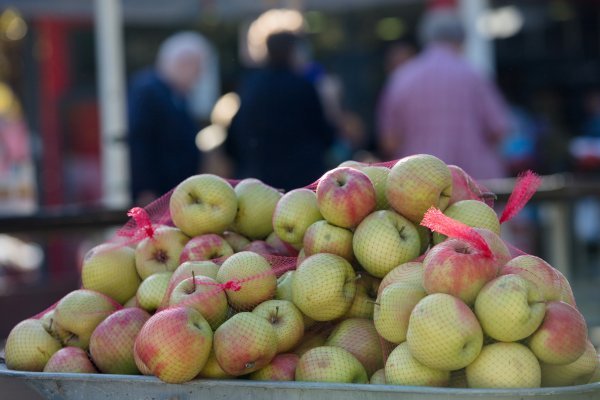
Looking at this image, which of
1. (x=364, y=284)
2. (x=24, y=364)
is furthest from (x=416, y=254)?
(x=24, y=364)

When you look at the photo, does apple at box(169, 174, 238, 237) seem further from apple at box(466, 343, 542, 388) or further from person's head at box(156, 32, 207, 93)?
person's head at box(156, 32, 207, 93)

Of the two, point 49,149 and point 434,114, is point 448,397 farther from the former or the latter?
point 49,149

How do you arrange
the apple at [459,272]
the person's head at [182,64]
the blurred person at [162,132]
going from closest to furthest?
the apple at [459,272], the blurred person at [162,132], the person's head at [182,64]

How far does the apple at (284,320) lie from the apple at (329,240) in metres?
0.17

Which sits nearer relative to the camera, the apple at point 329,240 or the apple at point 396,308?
the apple at point 396,308

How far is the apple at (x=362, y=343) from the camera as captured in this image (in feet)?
8.13

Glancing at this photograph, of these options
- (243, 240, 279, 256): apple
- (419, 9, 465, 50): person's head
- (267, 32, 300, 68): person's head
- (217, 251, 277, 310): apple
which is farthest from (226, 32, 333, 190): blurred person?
(217, 251, 277, 310): apple

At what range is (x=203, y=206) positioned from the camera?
2859 mm

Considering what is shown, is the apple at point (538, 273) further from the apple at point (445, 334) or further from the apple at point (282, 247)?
the apple at point (282, 247)

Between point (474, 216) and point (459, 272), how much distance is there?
1.21 ft

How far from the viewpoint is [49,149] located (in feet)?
34.5

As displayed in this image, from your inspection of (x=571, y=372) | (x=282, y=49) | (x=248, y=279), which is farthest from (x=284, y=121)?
(x=571, y=372)

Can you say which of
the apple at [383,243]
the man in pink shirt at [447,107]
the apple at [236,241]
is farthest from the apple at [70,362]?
the man in pink shirt at [447,107]

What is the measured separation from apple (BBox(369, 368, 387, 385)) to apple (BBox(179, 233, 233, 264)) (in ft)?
1.93
